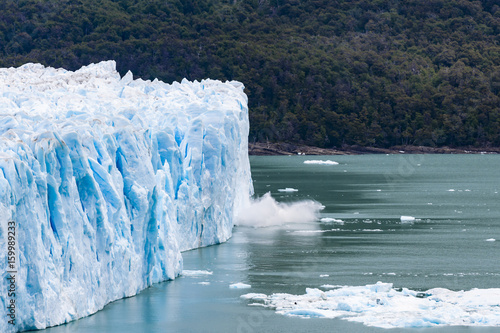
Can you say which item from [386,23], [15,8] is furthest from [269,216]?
[386,23]

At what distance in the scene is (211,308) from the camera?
1980cm

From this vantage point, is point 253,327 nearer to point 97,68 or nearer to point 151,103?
point 151,103

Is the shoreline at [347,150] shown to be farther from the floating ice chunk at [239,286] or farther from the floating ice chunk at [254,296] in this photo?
the floating ice chunk at [254,296]

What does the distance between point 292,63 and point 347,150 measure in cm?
1333

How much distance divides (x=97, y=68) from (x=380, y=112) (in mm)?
69197

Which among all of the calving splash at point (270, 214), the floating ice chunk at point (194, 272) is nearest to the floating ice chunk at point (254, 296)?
the floating ice chunk at point (194, 272)

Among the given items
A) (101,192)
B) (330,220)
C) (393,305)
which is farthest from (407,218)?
(101,192)

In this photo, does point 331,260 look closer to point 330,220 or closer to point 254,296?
point 254,296

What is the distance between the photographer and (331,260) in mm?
26297

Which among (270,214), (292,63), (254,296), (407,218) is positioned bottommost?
(254,296)

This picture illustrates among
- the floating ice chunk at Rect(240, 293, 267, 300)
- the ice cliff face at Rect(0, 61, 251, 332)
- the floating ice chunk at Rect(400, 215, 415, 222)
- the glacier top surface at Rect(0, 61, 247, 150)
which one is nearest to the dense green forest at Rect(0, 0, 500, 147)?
the glacier top surface at Rect(0, 61, 247, 150)

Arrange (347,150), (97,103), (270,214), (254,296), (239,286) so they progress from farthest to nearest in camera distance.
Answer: (347,150), (270,214), (97,103), (239,286), (254,296)

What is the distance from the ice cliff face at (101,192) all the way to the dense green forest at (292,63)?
73.5 metres

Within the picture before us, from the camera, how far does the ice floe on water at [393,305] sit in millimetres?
18000
